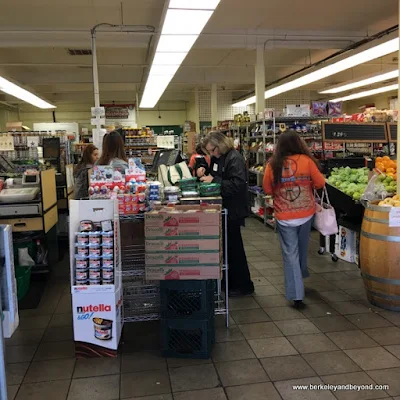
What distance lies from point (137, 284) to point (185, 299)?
2.19ft

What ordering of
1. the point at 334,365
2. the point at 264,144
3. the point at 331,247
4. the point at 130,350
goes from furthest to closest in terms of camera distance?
the point at 264,144 < the point at 331,247 < the point at 130,350 < the point at 334,365

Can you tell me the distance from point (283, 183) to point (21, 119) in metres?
20.1

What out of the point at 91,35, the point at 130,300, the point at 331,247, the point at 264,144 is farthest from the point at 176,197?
the point at 91,35

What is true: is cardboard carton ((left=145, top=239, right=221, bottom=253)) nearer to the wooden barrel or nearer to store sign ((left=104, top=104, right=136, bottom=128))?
the wooden barrel

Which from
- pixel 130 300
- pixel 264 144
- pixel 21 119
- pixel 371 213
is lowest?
pixel 130 300

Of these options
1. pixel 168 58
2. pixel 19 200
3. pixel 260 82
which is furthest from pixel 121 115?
pixel 19 200

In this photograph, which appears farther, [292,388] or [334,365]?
[334,365]

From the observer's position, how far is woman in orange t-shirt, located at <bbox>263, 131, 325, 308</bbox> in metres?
3.79

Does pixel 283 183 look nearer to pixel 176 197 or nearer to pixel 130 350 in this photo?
pixel 176 197

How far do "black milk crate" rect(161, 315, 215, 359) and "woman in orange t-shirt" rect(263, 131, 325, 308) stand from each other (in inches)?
44.7

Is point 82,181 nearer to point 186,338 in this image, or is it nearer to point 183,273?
point 183,273

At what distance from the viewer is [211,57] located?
38.2ft

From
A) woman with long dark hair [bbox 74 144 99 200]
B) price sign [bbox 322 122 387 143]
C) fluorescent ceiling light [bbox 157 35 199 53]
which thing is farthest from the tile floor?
fluorescent ceiling light [bbox 157 35 199 53]

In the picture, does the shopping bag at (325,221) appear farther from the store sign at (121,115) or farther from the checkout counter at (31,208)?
the store sign at (121,115)
